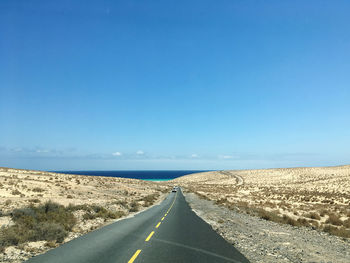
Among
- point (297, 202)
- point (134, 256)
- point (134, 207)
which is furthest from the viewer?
point (297, 202)

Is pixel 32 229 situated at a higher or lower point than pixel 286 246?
higher

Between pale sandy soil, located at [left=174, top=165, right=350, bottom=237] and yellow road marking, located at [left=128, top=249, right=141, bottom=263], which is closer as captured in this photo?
yellow road marking, located at [left=128, top=249, right=141, bottom=263]

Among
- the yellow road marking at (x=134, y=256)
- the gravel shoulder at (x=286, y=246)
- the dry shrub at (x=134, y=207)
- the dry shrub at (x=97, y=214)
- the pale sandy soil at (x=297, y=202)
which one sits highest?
the yellow road marking at (x=134, y=256)

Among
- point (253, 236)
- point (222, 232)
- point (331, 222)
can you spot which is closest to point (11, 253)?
point (222, 232)

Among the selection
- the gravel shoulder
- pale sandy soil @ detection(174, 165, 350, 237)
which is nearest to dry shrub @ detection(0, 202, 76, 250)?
the gravel shoulder

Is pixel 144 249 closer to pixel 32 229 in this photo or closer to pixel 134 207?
pixel 32 229

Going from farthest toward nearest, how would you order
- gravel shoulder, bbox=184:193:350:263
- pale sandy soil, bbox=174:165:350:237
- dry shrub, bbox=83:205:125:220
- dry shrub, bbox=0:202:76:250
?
pale sandy soil, bbox=174:165:350:237 → dry shrub, bbox=83:205:125:220 → dry shrub, bbox=0:202:76:250 → gravel shoulder, bbox=184:193:350:263

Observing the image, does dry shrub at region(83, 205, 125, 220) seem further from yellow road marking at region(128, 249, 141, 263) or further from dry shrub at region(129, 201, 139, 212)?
yellow road marking at region(128, 249, 141, 263)

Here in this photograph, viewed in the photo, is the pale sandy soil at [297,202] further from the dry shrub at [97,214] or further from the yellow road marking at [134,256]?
the dry shrub at [97,214]

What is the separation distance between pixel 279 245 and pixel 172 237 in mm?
5192

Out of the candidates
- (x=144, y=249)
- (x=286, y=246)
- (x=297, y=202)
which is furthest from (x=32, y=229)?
(x=297, y=202)

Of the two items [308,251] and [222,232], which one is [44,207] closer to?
[222,232]

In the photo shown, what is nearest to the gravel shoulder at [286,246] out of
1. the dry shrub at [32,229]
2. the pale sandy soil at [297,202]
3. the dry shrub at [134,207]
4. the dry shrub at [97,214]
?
the pale sandy soil at [297,202]

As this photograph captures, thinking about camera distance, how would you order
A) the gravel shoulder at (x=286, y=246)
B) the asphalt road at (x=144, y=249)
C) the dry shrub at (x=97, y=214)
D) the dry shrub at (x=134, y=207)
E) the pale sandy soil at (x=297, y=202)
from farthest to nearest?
1. the dry shrub at (x=134, y=207)
2. the pale sandy soil at (x=297, y=202)
3. the dry shrub at (x=97, y=214)
4. the gravel shoulder at (x=286, y=246)
5. the asphalt road at (x=144, y=249)
